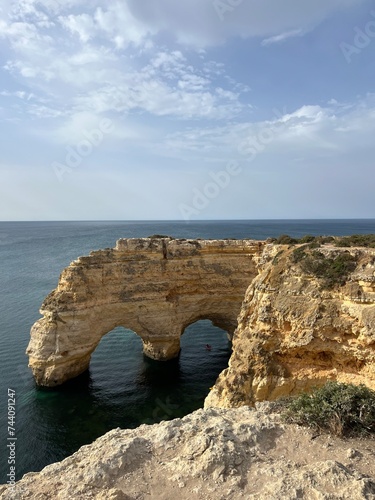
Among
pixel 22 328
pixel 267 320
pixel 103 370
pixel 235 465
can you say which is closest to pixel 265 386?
pixel 267 320

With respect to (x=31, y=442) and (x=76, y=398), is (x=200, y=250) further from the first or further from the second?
(x=31, y=442)

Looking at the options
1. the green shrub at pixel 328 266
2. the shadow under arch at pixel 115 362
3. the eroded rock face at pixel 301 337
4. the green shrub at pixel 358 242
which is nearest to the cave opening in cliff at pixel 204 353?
the shadow under arch at pixel 115 362

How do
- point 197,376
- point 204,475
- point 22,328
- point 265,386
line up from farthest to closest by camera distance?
1. point 22,328
2. point 197,376
3. point 265,386
4. point 204,475

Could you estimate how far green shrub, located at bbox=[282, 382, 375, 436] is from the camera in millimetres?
8938

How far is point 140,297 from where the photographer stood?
28.5 meters

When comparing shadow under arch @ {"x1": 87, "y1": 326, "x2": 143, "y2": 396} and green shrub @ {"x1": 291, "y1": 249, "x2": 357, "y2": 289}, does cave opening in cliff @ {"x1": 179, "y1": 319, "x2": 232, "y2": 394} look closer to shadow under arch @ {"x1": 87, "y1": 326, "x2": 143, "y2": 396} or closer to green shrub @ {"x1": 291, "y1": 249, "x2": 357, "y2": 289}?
shadow under arch @ {"x1": 87, "y1": 326, "x2": 143, "y2": 396}

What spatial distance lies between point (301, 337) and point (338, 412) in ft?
18.9

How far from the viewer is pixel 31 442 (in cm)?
1936

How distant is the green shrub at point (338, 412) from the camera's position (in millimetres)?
8938

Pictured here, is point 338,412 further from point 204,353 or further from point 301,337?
point 204,353

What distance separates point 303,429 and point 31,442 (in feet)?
55.7

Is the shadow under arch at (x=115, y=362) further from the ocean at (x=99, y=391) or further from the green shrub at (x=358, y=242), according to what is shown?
the green shrub at (x=358, y=242)

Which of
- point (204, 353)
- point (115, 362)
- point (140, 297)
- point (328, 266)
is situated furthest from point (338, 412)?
point (115, 362)

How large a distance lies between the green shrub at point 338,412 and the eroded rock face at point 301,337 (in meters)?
4.53
